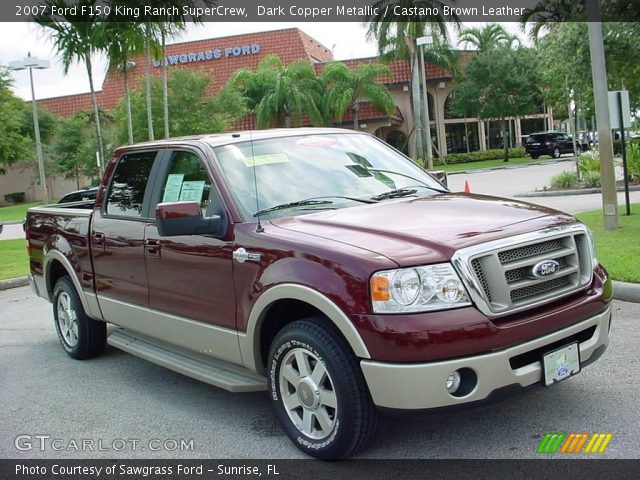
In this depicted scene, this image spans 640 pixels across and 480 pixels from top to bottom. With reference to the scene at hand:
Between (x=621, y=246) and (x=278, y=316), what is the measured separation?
6.35m

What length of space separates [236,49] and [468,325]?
151 feet

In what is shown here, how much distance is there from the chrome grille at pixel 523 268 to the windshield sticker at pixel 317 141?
6.23 feet

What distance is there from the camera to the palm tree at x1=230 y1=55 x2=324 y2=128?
40406 millimetres

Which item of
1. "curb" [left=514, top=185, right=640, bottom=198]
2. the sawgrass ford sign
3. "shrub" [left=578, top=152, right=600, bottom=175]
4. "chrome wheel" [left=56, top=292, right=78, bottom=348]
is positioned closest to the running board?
"chrome wheel" [left=56, top=292, right=78, bottom=348]

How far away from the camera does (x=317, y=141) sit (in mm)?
5203

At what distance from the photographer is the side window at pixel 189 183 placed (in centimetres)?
474

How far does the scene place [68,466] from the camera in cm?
418

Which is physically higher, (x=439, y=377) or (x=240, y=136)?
(x=240, y=136)

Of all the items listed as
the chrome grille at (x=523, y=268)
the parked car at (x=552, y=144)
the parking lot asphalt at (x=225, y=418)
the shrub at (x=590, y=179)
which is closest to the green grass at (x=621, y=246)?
the parking lot asphalt at (x=225, y=418)

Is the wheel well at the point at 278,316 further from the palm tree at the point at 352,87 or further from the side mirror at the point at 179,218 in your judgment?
the palm tree at the point at 352,87

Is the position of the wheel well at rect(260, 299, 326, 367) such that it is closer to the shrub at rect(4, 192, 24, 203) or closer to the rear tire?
the rear tire

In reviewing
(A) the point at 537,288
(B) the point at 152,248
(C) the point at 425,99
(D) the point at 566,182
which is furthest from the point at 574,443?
(C) the point at 425,99

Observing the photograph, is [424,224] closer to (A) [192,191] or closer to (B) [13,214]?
(A) [192,191]

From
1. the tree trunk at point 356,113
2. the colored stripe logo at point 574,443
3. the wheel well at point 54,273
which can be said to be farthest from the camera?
the tree trunk at point 356,113
